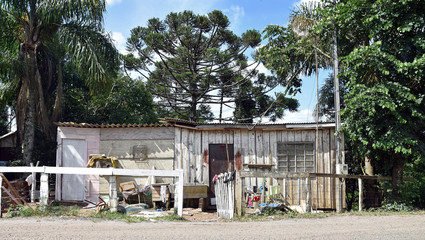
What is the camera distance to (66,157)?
12.6 m

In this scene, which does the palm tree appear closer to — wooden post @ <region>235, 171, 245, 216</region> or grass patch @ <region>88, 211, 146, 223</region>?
grass patch @ <region>88, 211, 146, 223</region>

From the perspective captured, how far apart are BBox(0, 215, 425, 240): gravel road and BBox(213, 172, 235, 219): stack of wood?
3.06 feet

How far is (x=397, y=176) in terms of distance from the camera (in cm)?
1130

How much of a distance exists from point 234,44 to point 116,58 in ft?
37.7

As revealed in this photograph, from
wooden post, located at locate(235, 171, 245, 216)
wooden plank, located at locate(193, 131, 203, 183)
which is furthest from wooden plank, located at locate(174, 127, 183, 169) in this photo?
wooden post, located at locate(235, 171, 245, 216)

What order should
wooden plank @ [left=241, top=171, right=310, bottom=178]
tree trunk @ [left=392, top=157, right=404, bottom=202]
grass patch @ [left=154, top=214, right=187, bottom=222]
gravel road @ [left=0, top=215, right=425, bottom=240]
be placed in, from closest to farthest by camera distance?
gravel road @ [left=0, top=215, right=425, bottom=240] → grass patch @ [left=154, top=214, right=187, bottom=222] → wooden plank @ [left=241, top=171, right=310, bottom=178] → tree trunk @ [left=392, top=157, right=404, bottom=202]

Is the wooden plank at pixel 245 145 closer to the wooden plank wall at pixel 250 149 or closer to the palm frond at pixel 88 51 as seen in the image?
the wooden plank wall at pixel 250 149

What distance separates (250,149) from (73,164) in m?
5.59

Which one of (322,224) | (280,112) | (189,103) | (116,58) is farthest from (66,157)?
(280,112)

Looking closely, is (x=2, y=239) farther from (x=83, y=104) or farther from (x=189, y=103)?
(x=189, y=103)

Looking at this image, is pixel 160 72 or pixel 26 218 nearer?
pixel 26 218

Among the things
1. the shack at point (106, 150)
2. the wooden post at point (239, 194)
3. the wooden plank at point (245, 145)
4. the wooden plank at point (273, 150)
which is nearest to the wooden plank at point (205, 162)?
the shack at point (106, 150)

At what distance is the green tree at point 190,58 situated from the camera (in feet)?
76.4

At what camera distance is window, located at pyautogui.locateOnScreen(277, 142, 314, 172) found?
1253 cm
